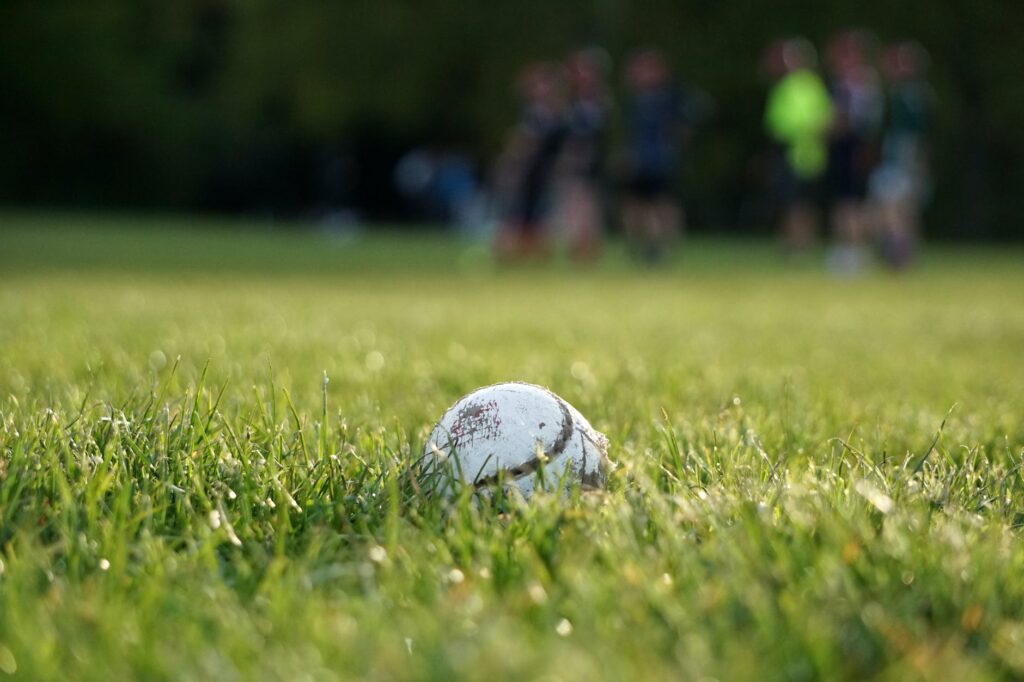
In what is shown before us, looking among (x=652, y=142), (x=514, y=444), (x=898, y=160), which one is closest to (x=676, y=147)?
(x=652, y=142)

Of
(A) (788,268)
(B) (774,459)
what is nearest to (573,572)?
(B) (774,459)

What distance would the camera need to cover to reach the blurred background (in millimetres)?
29688

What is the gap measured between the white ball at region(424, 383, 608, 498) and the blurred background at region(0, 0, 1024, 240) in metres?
27.3

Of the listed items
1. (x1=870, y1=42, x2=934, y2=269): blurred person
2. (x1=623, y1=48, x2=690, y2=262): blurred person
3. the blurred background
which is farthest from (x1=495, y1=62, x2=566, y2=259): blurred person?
the blurred background

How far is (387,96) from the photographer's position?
110 ft

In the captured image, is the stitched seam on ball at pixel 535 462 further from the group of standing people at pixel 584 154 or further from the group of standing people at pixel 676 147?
the group of standing people at pixel 584 154

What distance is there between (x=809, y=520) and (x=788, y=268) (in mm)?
14099

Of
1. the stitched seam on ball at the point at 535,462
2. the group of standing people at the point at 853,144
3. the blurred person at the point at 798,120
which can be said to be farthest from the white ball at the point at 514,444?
the blurred person at the point at 798,120

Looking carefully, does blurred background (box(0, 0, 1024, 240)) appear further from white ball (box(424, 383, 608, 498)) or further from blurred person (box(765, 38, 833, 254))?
white ball (box(424, 383, 608, 498))

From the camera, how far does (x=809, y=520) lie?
188 cm

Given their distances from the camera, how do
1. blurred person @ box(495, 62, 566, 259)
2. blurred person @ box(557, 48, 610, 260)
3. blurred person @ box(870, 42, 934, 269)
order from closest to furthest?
1. blurred person @ box(870, 42, 934, 269)
2. blurred person @ box(557, 48, 610, 260)
3. blurred person @ box(495, 62, 566, 259)

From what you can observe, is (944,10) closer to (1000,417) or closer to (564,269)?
(564,269)

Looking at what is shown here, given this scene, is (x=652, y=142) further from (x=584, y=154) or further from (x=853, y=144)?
(x=853, y=144)

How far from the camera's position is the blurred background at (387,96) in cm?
2969
